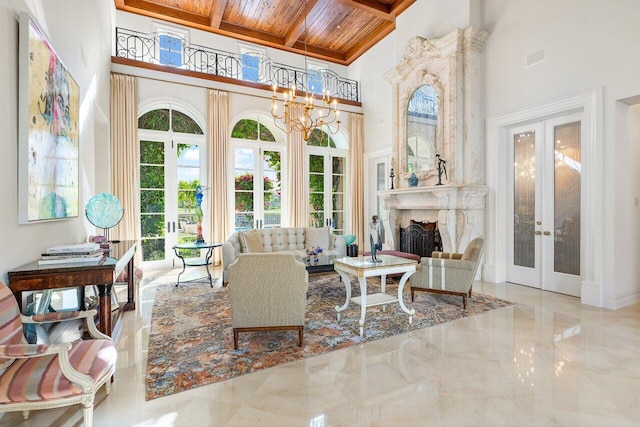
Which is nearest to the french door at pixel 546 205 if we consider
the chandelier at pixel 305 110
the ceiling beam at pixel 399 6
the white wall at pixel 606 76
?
the white wall at pixel 606 76

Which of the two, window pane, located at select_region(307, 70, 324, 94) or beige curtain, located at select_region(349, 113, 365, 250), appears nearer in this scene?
beige curtain, located at select_region(349, 113, 365, 250)

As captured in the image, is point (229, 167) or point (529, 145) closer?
point (529, 145)

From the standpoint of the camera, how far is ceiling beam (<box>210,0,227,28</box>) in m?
6.63

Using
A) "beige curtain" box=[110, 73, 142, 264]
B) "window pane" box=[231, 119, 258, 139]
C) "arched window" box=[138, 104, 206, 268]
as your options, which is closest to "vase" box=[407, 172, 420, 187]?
"window pane" box=[231, 119, 258, 139]

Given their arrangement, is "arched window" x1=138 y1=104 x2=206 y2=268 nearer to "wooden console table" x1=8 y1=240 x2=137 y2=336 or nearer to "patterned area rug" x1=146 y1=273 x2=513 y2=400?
"patterned area rug" x1=146 y1=273 x2=513 y2=400

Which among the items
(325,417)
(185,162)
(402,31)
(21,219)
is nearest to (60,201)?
(21,219)

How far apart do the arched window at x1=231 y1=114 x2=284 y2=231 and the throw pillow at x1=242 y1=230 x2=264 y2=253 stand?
1.68m

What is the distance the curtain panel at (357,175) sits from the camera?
28.4ft

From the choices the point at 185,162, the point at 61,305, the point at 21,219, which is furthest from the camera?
the point at 185,162

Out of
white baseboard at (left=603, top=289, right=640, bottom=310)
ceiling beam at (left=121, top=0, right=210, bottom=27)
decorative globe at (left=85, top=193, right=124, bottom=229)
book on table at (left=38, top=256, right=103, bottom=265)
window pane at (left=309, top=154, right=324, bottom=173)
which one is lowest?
white baseboard at (left=603, top=289, right=640, bottom=310)

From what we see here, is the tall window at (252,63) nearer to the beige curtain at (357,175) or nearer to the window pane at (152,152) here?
the beige curtain at (357,175)

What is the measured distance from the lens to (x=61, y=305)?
9.29 ft

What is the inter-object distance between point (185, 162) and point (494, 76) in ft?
20.4

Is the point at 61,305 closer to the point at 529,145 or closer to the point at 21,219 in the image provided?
the point at 21,219
